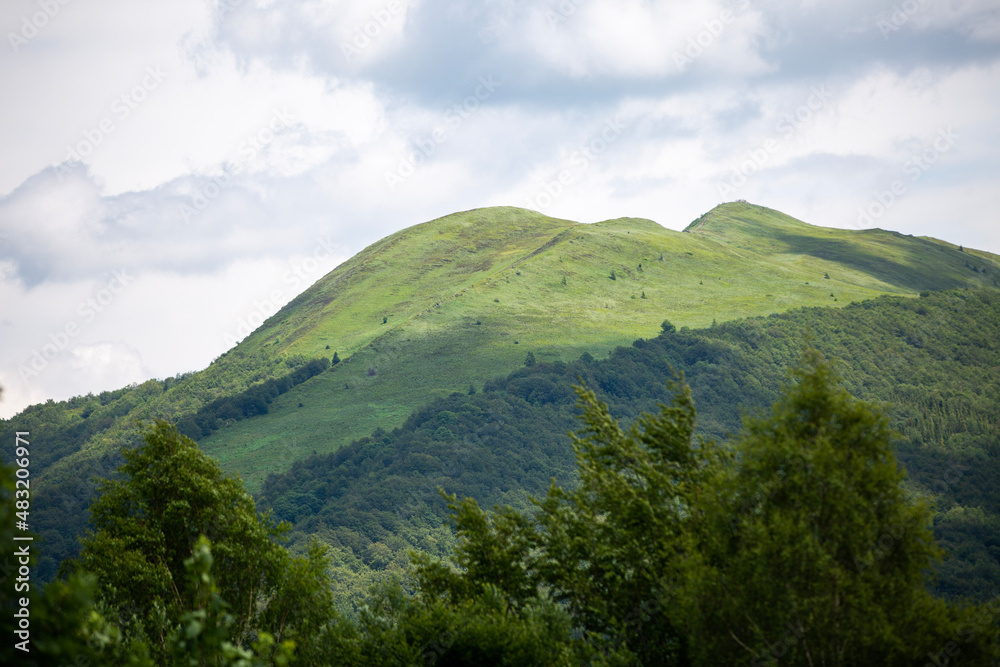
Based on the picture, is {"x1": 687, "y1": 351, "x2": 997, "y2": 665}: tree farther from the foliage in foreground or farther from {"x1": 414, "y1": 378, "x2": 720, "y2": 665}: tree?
{"x1": 414, "y1": 378, "x2": 720, "y2": 665}: tree

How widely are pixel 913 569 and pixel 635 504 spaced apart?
12.3 metres

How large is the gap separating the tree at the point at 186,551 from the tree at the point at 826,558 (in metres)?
19.9

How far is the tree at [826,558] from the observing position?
23.6 m

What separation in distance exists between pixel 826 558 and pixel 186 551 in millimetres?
29664

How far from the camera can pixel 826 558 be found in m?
23.2

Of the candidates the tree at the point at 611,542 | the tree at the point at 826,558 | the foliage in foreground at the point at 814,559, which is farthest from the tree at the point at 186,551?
the tree at the point at 826,558

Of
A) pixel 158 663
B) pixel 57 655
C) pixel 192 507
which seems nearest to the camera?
pixel 57 655

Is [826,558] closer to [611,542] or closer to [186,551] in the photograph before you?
[611,542]

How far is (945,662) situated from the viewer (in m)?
23.6

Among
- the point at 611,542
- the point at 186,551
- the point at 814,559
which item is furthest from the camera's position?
the point at 186,551

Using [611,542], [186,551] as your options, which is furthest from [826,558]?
[186,551]

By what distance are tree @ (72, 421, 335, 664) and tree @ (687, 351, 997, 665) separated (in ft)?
65.3

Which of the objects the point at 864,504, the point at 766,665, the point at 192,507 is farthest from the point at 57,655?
the point at 192,507

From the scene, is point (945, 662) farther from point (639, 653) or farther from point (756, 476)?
point (639, 653)
